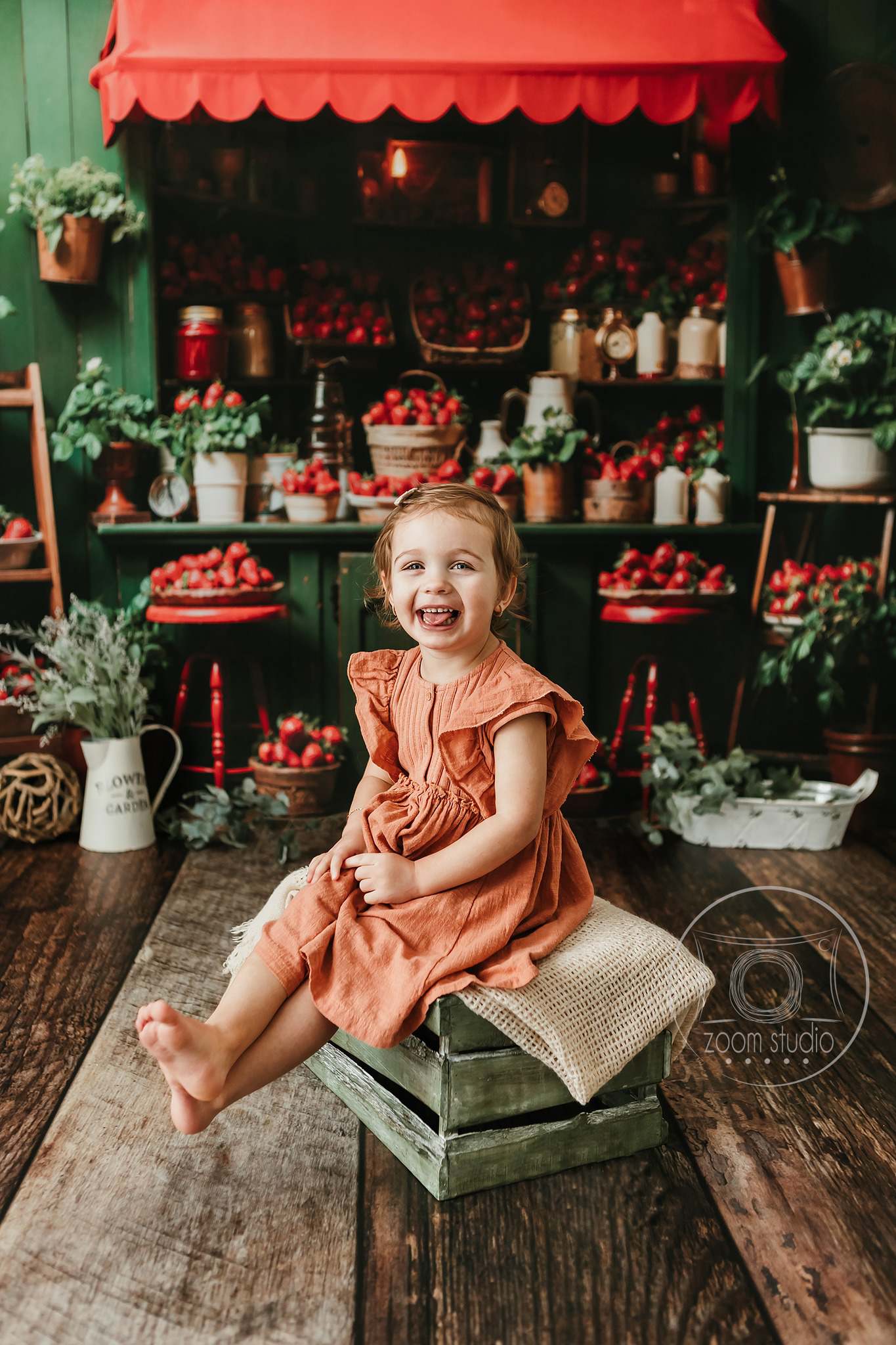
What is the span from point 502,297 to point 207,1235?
3.40 m

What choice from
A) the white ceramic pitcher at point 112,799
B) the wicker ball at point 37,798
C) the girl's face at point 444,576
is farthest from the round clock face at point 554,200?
the girl's face at point 444,576

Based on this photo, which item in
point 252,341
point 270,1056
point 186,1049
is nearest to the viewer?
point 186,1049

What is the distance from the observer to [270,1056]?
1.62m

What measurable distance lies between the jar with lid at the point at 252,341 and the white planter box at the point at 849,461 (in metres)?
1.85

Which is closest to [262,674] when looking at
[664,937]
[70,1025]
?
[70,1025]

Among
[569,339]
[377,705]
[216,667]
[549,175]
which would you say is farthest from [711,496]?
[377,705]

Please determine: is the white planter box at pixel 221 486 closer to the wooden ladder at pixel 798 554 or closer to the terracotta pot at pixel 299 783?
the terracotta pot at pixel 299 783

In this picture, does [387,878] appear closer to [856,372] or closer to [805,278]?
[856,372]

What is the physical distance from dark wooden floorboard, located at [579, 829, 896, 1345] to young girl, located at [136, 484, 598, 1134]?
394mm

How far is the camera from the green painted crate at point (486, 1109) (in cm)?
163

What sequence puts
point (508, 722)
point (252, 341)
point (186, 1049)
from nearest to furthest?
1. point (186, 1049)
2. point (508, 722)
3. point (252, 341)

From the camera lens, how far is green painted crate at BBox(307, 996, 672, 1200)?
163 cm

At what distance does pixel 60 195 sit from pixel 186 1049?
3.03 metres

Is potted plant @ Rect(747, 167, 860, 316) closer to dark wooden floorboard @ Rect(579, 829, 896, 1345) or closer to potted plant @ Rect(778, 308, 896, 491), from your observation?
potted plant @ Rect(778, 308, 896, 491)
